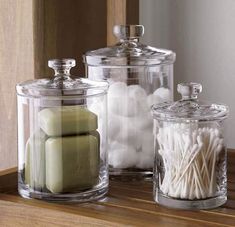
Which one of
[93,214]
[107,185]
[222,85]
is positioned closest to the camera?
[93,214]

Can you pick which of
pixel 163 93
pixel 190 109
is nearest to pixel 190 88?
pixel 190 109

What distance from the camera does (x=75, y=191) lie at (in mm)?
797

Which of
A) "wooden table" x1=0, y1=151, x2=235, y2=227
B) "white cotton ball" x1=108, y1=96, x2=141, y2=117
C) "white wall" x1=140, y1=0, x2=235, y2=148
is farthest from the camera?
"white wall" x1=140, y1=0, x2=235, y2=148

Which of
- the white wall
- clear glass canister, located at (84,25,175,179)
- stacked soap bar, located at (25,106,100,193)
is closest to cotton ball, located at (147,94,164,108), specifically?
clear glass canister, located at (84,25,175,179)

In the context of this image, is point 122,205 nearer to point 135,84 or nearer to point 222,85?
point 135,84

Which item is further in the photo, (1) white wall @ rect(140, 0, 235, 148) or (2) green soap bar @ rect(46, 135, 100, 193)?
(1) white wall @ rect(140, 0, 235, 148)

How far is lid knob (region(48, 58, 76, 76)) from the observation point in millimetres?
805

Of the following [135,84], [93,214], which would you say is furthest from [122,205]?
[135,84]

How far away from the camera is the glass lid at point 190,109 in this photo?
76 centimetres

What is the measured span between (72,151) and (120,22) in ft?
1.33

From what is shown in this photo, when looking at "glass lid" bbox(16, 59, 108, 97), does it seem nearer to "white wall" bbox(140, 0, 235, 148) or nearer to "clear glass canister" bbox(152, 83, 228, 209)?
"clear glass canister" bbox(152, 83, 228, 209)

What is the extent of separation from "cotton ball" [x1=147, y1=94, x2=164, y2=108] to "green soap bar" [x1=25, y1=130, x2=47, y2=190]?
17 cm

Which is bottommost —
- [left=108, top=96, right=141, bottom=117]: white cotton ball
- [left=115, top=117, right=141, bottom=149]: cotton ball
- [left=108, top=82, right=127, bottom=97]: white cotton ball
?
[left=115, top=117, right=141, bottom=149]: cotton ball

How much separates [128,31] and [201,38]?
0.88ft
